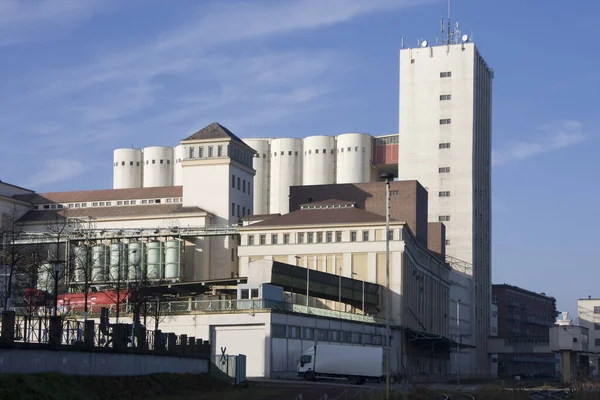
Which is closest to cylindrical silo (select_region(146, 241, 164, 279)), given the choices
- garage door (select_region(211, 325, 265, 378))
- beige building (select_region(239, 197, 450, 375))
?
beige building (select_region(239, 197, 450, 375))

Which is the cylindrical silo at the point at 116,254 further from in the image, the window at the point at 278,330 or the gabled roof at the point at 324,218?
the window at the point at 278,330

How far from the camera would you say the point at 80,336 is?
47438 mm

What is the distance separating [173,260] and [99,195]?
30.0m

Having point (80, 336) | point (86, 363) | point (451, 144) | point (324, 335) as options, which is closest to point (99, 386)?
point (86, 363)

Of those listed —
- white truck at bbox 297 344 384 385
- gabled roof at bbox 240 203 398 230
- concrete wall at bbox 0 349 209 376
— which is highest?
gabled roof at bbox 240 203 398 230

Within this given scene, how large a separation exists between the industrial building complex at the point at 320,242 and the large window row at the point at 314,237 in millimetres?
177

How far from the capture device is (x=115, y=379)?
4694 cm

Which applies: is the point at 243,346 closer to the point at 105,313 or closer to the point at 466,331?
the point at 105,313

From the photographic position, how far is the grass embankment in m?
37.1

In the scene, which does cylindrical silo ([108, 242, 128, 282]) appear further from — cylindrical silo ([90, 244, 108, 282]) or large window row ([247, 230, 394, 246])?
large window row ([247, 230, 394, 246])

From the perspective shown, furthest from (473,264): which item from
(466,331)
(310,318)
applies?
(310,318)

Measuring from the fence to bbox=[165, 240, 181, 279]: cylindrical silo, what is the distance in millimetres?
80391

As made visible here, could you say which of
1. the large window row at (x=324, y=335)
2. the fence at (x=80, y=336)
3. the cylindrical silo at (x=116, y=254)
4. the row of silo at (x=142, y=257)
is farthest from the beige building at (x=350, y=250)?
the fence at (x=80, y=336)

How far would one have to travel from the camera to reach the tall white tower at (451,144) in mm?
184500
